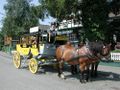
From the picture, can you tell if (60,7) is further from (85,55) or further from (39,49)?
(85,55)

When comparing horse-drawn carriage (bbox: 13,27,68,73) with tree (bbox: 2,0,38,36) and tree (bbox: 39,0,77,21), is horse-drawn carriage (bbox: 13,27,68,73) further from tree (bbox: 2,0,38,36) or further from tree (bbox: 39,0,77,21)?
tree (bbox: 2,0,38,36)

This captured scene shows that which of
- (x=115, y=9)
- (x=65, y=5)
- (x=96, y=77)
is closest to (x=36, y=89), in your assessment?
(x=96, y=77)

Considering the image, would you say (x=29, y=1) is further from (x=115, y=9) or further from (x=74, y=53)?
(x=74, y=53)

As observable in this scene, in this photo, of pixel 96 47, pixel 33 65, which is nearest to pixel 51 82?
pixel 96 47

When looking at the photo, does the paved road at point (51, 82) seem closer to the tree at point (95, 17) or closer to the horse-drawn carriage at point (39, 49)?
the horse-drawn carriage at point (39, 49)

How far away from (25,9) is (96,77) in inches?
1326

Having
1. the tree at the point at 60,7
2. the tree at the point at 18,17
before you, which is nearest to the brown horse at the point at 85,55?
the tree at the point at 60,7

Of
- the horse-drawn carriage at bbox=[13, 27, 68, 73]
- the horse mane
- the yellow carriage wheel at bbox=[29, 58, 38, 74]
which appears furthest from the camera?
the horse-drawn carriage at bbox=[13, 27, 68, 73]

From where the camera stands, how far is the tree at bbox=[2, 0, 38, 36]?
46.6 meters

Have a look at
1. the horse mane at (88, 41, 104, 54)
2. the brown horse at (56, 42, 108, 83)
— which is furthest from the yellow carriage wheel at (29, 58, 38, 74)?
the horse mane at (88, 41, 104, 54)

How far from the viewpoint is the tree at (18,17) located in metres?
46.6

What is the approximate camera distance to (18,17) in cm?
4797

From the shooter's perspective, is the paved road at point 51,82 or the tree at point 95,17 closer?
the paved road at point 51,82

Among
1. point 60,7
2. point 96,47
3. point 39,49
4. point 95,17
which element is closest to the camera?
point 96,47
